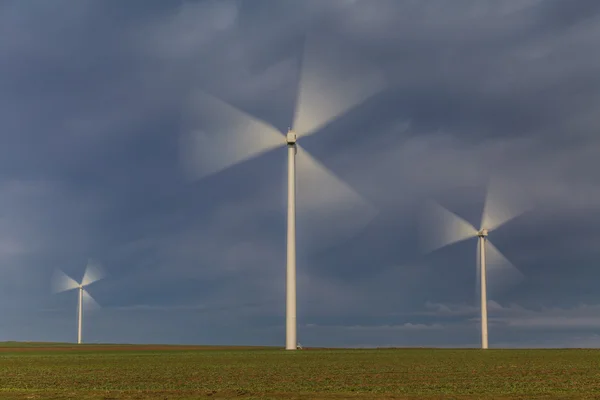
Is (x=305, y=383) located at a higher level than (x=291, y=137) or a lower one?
lower

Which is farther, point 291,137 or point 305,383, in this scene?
point 291,137

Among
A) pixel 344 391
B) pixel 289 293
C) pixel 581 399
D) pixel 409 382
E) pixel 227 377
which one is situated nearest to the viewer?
pixel 581 399

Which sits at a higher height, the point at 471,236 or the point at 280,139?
the point at 280,139

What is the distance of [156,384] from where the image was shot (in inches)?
1678

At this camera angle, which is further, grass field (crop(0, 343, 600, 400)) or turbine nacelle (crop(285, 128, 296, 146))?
turbine nacelle (crop(285, 128, 296, 146))

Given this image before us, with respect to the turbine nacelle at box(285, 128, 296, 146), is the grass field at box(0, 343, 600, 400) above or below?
below

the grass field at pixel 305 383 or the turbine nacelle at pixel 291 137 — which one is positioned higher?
the turbine nacelle at pixel 291 137

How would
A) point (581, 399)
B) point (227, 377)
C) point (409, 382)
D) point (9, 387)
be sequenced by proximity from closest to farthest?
point (581, 399), point (9, 387), point (409, 382), point (227, 377)

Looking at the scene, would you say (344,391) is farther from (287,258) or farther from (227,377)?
(287,258)

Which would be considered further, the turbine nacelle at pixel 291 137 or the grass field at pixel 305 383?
the turbine nacelle at pixel 291 137

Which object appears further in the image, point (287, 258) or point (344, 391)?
point (287, 258)

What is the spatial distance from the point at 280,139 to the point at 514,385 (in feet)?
172

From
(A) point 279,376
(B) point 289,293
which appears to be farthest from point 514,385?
(B) point 289,293

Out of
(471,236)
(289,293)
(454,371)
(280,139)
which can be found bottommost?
(454,371)
